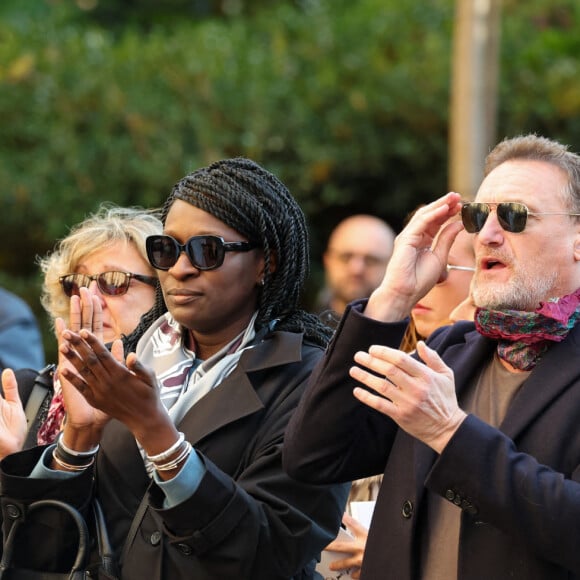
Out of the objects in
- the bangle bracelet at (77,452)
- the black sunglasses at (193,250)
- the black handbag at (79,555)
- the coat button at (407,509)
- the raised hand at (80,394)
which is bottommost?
the black handbag at (79,555)

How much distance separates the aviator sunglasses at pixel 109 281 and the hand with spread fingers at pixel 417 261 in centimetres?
155

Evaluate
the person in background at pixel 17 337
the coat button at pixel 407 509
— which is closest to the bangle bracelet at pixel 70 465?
the coat button at pixel 407 509

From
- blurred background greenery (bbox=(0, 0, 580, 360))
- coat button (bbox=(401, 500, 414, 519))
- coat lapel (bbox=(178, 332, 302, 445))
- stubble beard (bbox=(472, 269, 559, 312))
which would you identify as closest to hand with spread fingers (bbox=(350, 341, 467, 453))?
coat button (bbox=(401, 500, 414, 519))

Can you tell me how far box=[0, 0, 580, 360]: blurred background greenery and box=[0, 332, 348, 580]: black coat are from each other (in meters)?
8.22

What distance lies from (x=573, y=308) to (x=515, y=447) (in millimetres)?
457

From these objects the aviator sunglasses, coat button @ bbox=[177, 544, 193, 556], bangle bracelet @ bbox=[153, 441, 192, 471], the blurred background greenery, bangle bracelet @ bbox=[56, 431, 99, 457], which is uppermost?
the blurred background greenery

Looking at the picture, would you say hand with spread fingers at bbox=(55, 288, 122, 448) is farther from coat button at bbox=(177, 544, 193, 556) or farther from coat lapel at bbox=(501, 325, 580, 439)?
coat lapel at bbox=(501, 325, 580, 439)

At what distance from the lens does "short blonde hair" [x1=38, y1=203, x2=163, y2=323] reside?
15.2 ft

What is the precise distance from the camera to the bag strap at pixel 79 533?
11.3 ft

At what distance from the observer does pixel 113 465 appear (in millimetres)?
3555

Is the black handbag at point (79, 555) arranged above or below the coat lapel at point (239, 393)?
below

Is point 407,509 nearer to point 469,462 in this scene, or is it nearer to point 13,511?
point 469,462

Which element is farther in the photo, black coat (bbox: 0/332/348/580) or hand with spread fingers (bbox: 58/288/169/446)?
black coat (bbox: 0/332/348/580)

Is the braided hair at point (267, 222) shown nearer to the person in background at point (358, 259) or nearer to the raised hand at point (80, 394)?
the raised hand at point (80, 394)
